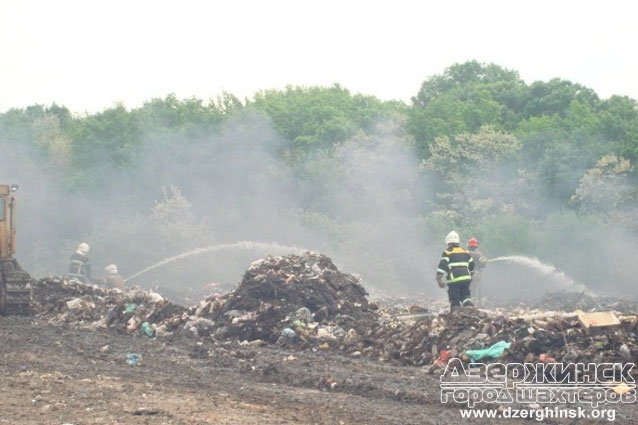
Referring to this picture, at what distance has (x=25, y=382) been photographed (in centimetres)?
1346

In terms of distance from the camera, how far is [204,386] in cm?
1366

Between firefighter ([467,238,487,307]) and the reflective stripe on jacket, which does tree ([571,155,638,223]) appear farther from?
the reflective stripe on jacket

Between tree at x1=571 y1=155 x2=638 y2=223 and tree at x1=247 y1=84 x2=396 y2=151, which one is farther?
tree at x1=247 y1=84 x2=396 y2=151

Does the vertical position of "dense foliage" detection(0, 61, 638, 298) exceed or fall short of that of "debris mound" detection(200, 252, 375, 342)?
it exceeds it

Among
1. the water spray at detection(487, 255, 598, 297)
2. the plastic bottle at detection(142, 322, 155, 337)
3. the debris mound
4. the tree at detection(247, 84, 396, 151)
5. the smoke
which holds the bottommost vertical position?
the plastic bottle at detection(142, 322, 155, 337)

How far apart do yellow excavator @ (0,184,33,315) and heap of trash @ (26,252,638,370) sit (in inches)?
28.3

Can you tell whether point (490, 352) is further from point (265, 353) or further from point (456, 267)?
point (456, 267)

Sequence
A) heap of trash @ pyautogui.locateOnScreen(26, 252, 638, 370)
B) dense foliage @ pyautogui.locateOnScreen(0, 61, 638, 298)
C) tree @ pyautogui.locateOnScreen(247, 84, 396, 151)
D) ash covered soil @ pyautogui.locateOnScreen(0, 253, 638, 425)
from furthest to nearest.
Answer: tree @ pyautogui.locateOnScreen(247, 84, 396, 151) → dense foliage @ pyautogui.locateOnScreen(0, 61, 638, 298) → heap of trash @ pyautogui.locateOnScreen(26, 252, 638, 370) → ash covered soil @ pyautogui.locateOnScreen(0, 253, 638, 425)

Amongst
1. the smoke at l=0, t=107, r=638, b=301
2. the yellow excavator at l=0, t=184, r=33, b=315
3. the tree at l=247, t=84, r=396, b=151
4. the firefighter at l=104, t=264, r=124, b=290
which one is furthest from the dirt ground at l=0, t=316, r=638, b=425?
the tree at l=247, t=84, r=396, b=151

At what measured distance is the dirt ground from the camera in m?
11.2

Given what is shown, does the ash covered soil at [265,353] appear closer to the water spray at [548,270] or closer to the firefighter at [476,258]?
the firefighter at [476,258]

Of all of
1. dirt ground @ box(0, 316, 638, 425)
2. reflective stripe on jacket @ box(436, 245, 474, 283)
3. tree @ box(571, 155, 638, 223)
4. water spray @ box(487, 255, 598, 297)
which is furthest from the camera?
Answer: tree @ box(571, 155, 638, 223)

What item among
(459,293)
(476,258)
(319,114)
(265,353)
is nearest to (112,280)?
(476,258)

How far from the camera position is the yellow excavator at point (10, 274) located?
22.9 metres
